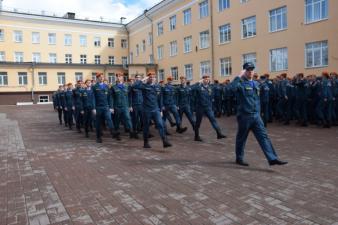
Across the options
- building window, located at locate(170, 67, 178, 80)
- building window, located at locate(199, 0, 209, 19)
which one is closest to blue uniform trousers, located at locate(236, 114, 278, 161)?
building window, located at locate(199, 0, 209, 19)

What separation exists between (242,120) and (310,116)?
24.8 ft

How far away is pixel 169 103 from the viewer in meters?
11.6

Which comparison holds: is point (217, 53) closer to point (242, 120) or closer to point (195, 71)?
point (195, 71)

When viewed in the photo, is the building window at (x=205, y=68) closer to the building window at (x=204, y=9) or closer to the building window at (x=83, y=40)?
the building window at (x=204, y=9)

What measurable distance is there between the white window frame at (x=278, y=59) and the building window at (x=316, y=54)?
162 cm

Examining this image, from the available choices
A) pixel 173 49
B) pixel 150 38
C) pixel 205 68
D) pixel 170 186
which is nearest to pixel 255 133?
pixel 170 186

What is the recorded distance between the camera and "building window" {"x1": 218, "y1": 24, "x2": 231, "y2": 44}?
2816cm

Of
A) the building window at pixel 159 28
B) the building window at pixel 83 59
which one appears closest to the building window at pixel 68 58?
the building window at pixel 83 59

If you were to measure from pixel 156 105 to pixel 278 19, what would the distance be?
57.8ft

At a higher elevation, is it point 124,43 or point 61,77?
point 124,43

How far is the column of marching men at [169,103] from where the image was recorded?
9086 millimetres

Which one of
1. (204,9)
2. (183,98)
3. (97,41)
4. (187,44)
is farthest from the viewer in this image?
(97,41)

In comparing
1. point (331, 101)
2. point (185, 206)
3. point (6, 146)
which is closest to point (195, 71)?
point (331, 101)

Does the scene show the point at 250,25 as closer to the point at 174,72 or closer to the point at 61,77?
the point at 174,72
